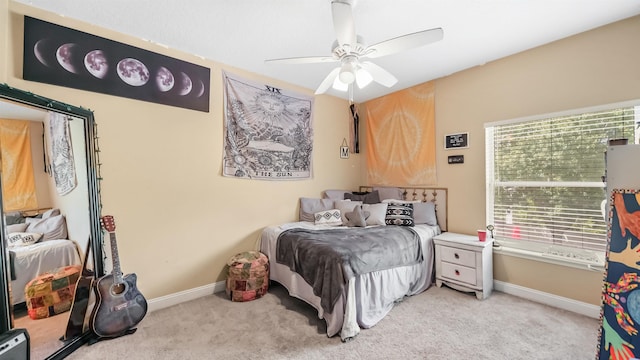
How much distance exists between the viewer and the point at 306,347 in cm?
189

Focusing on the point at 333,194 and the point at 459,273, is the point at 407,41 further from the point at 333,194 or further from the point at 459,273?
the point at 333,194

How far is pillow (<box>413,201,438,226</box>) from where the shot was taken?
3195 millimetres

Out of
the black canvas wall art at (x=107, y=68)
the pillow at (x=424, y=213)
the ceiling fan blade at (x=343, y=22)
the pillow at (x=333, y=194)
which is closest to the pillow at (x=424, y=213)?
the pillow at (x=424, y=213)

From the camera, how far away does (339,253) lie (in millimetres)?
2104

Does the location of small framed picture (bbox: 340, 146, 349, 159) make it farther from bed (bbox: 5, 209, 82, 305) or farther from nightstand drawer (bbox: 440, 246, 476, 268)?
bed (bbox: 5, 209, 82, 305)

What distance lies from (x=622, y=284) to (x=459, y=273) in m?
1.53

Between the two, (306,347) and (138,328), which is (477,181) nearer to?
(306,347)

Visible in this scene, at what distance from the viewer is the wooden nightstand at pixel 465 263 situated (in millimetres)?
2588

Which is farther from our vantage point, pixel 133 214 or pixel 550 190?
pixel 550 190

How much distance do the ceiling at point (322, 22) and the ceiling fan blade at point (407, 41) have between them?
1.28ft

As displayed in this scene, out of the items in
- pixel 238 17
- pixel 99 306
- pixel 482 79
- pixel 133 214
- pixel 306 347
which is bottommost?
pixel 306 347

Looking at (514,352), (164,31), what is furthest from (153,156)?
(514,352)

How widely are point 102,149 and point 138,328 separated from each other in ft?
5.13

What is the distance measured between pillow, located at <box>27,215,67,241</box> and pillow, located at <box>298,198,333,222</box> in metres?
2.33
